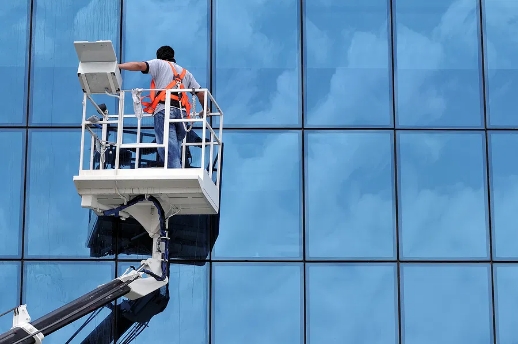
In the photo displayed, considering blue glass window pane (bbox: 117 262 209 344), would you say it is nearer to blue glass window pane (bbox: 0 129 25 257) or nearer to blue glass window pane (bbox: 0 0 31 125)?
blue glass window pane (bbox: 0 129 25 257)

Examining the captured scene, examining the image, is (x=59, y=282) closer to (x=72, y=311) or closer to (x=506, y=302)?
(x=72, y=311)

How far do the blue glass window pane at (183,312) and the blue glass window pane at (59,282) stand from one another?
0.96 ft

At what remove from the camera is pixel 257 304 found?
14.7 metres

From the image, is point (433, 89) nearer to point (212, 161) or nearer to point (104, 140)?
point (212, 161)

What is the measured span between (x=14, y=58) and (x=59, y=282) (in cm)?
308

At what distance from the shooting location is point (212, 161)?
49.2ft

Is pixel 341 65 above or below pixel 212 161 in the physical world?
above

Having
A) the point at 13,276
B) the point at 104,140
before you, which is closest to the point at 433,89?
the point at 104,140

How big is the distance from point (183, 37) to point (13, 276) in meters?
3.85

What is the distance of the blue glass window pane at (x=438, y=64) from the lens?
50.1 feet

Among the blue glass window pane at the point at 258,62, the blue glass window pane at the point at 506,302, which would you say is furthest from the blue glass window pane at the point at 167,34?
the blue glass window pane at the point at 506,302

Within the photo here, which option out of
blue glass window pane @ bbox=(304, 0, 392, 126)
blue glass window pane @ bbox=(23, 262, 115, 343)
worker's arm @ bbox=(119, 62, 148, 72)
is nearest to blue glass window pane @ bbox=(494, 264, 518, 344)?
blue glass window pane @ bbox=(304, 0, 392, 126)

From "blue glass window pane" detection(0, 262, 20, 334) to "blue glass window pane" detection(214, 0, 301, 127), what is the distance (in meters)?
3.34

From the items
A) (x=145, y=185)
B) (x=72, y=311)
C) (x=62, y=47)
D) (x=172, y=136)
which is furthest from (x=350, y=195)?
A: (x=62, y=47)
